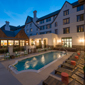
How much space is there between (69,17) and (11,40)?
70.6ft

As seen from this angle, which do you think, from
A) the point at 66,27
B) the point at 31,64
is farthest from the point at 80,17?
the point at 31,64

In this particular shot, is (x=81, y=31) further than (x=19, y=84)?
Yes

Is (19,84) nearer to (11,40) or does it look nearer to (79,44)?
(11,40)

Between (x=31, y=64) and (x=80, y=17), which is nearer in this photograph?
(x=31, y=64)

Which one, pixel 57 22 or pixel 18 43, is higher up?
pixel 57 22

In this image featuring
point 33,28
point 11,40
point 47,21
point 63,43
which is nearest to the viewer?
point 11,40

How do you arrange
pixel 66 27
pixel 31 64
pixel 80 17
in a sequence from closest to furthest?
pixel 31 64 < pixel 80 17 < pixel 66 27

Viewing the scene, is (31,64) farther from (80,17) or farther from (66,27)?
(80,17)

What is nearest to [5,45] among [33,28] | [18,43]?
[18,43]

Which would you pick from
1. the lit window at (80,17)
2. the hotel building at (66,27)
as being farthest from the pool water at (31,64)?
the lit window at (80,17)

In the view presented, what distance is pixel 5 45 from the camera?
1672 cm

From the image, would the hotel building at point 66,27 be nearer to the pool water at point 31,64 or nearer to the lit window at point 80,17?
the lit window at point 80,17

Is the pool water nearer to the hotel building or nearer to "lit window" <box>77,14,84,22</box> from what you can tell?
the hotel building

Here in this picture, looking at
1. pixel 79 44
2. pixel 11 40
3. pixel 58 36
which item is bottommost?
pixel 79 44
